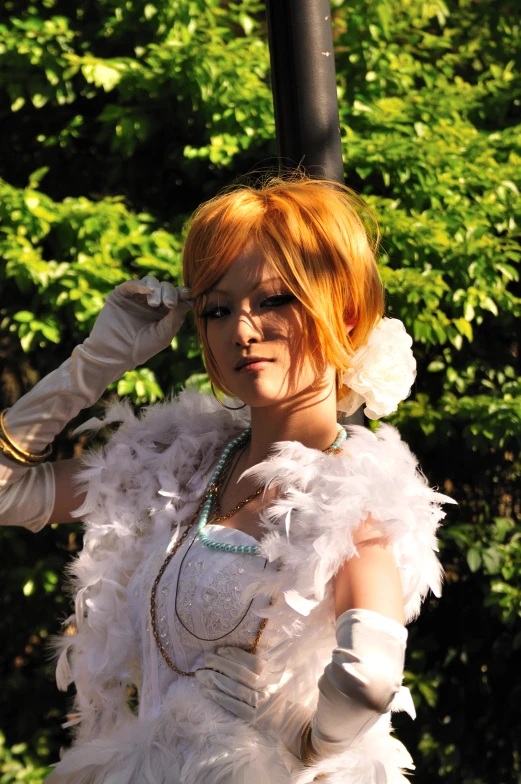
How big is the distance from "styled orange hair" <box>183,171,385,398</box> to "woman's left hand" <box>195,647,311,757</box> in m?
0.50

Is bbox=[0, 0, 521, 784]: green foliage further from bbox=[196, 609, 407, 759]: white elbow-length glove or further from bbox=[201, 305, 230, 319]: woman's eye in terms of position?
bbox=[196, 609, 407, 759]: white elbow-length glove

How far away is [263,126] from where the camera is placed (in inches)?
105

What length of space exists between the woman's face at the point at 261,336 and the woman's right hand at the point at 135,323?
181mm

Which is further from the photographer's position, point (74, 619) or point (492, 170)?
point (492, 170)

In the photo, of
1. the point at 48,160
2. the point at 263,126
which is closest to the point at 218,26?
the point at 263,126

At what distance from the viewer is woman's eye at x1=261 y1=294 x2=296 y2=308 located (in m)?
1.49

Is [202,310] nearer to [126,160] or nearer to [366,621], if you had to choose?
[366,621]

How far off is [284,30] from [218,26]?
1.35 metres

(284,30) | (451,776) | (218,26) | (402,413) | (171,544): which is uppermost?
(284,30)

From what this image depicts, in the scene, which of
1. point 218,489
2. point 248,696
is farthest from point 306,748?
point 218,489

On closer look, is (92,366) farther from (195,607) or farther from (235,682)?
(235,682)

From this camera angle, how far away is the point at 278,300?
1499 millimetres

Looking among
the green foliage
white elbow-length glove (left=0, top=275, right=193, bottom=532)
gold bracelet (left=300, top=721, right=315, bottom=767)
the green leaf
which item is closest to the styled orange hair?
white elbow-length glove (left=0, top=275, right=193, bottom=532)

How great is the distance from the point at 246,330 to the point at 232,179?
1474 millimetres
